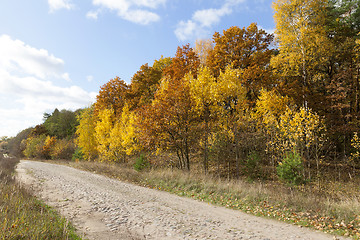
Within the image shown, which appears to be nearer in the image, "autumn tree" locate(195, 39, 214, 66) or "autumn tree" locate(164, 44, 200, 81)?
"autumn tree" locate(164, 44, 200, 81)

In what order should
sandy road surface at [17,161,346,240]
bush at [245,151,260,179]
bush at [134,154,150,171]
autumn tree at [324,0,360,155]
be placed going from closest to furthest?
sandy road surface at [17,161,346,240] → bush at [245,151,260,179] → bush at [134,154,150,171] → autumn tree at [324,0,360,155]

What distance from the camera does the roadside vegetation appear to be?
1363 cm

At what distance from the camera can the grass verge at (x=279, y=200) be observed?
7.14 m

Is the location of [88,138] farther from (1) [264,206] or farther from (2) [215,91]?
(1) [264,206]

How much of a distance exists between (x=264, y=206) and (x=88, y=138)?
27876mm

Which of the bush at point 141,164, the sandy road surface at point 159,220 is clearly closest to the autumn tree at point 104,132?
the bush at point 141,164

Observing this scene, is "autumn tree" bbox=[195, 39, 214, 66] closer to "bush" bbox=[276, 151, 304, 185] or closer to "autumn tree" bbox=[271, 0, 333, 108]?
"autumn tree" bbox=[271, 0, 333, 108]

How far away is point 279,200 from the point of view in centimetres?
916

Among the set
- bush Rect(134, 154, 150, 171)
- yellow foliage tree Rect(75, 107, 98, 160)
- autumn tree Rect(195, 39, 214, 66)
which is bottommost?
bush Rect(134, 154, 150, 171)

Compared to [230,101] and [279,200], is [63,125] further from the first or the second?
[279,200]

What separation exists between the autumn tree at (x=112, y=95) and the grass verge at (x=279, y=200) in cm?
2081

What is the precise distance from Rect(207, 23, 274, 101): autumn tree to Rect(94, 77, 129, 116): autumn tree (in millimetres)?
17638

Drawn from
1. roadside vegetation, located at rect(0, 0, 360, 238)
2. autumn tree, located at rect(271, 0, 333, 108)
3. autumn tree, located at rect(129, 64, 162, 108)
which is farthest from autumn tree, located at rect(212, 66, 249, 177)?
autumn tree, located at rect(129, 64, 162, 108)

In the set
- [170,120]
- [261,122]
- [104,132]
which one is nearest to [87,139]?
[104,132]
